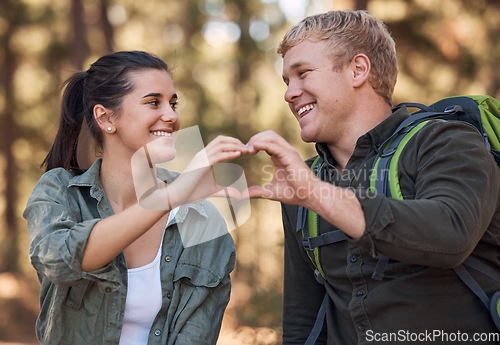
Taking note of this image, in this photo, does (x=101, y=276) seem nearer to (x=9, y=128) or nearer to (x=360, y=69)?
(x=360, y=69)

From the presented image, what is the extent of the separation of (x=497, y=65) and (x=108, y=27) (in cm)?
908

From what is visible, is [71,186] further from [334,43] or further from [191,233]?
[334,43]

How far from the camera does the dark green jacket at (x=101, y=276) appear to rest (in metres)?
2.46

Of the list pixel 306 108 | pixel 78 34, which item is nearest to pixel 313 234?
pixel 306 108

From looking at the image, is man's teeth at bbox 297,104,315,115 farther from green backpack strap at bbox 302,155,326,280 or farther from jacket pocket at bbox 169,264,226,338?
jacket pocket at bbox 169,264,226,338

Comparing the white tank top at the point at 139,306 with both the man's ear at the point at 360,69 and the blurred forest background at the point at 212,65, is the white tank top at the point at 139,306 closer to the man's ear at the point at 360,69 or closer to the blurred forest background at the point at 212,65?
the man's ear at the point at 360,69

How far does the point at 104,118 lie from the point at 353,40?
5.17 feet

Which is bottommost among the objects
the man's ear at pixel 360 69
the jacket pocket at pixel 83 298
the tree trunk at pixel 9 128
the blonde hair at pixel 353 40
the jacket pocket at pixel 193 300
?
the jacket pocket at pixel 193 300

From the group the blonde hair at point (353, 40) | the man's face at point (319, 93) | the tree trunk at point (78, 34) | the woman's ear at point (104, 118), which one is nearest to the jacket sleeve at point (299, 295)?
the man's face at point (319, 93)

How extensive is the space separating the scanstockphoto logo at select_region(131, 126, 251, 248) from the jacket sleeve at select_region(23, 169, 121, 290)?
36 cm

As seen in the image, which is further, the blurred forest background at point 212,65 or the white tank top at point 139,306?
the blurred forest background at point 212,65

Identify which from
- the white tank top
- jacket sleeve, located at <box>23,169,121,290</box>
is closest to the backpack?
the white tank top

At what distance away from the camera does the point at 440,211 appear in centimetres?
189

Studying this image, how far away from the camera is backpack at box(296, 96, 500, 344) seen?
227 cm
